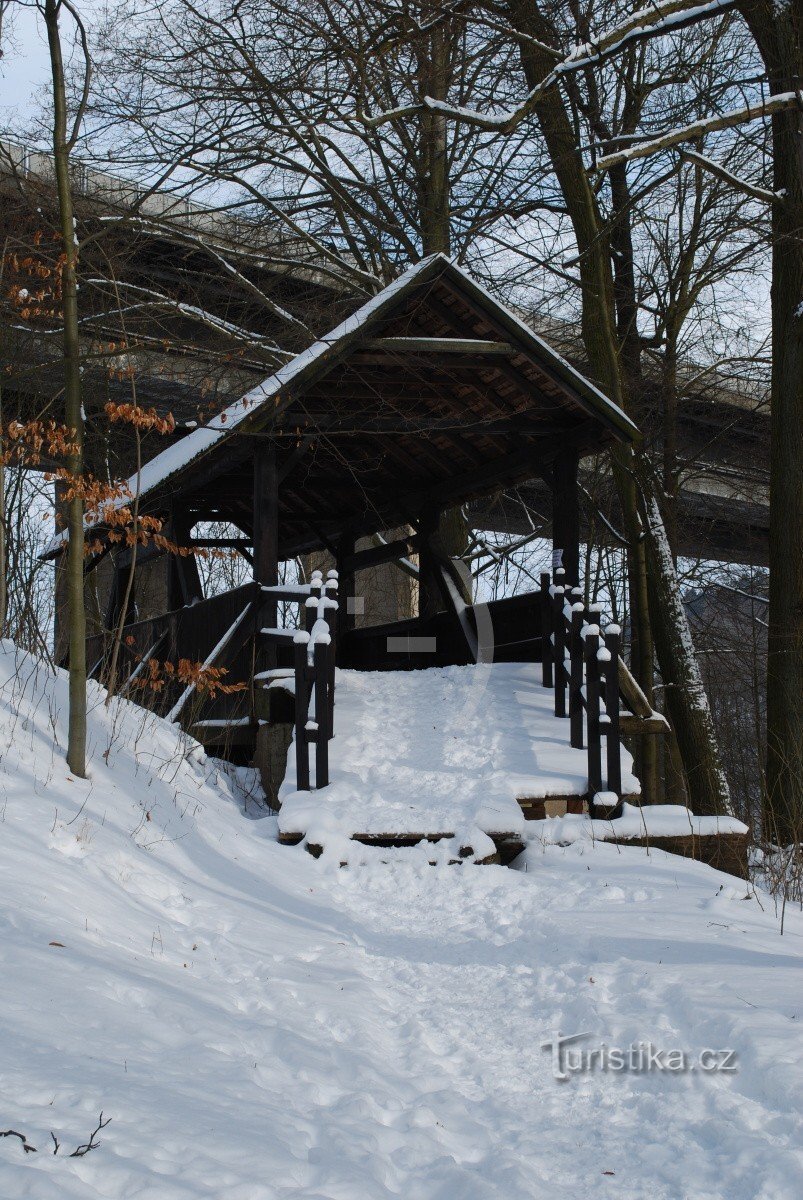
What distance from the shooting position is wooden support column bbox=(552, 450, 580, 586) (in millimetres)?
10797

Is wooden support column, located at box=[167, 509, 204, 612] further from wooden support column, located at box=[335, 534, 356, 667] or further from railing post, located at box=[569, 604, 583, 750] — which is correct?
railing post, located at box=[569, 604, 583, 750]

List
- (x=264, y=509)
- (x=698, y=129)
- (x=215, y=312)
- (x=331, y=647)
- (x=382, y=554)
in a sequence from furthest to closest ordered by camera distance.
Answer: (x=215, y=312) → (x=382, y=554) → (x=264, y=509) → (x=698, y=129) → (x=331, y=647)

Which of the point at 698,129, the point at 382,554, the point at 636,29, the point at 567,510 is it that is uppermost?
the point at 636,29

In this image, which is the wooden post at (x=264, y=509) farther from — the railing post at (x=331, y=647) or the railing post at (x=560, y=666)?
the railing post at (x=560, y=666)

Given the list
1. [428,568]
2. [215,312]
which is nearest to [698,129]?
[428,568]

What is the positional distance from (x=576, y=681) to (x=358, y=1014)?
4.58 metres

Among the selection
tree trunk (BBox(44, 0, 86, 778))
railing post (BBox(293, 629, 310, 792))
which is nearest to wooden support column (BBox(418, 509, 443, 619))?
railing post (BBox(293, 629, 310, 792))

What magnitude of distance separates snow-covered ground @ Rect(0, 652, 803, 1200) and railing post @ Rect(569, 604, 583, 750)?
196cm

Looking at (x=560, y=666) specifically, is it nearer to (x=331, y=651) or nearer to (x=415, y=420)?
(x=331, y=651)

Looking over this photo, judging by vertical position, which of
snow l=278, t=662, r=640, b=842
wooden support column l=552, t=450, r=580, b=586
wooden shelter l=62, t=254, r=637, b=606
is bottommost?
snow l=278, t=662, r=640, b=842

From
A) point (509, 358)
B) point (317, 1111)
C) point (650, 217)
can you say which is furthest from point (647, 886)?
point (650, 217)

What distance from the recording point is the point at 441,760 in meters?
8.10

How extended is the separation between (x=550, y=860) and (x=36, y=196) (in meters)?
7.67

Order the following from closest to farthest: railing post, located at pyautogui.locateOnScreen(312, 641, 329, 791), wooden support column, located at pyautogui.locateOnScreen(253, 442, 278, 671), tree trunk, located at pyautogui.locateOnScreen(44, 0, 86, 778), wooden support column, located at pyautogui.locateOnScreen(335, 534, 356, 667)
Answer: tree trunk, located at pyautogui.locateOnScreen(44, 0, 86, 778) → railing post, located at pyautogui.locateOnScreen(312, 641, 329, 791) → wooden support column, located at pyautogui.locateOnScreen(253, 442, 278, 671) → wooden support column, located at pyautogui.locateOnScreen(335, 534, 356, 667)
